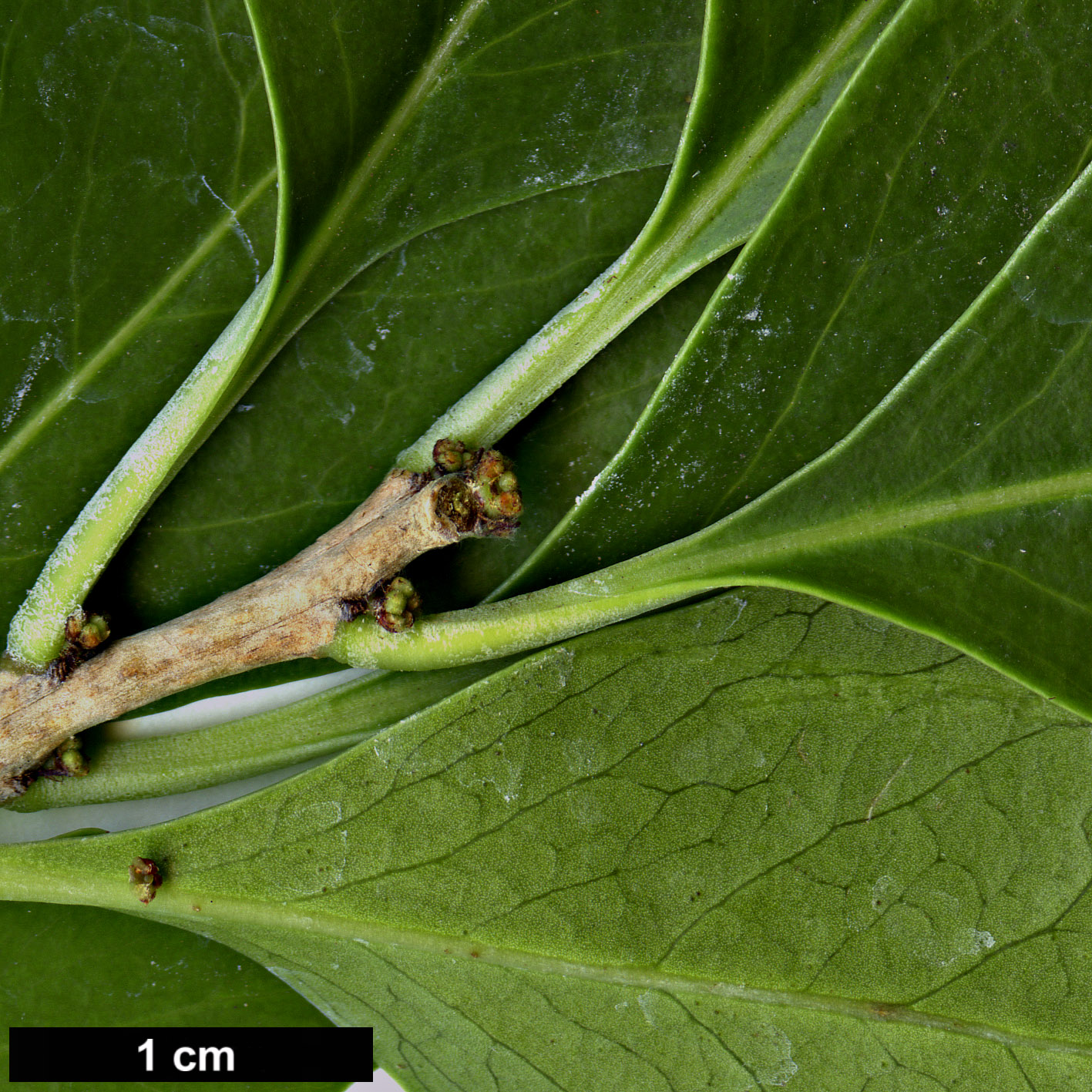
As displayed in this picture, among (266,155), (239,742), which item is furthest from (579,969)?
(266,155)

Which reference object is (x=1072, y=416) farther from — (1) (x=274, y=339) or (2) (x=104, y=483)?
(2) (x=104, y=483)

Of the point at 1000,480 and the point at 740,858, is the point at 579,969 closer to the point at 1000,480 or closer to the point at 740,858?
the point at 740,858

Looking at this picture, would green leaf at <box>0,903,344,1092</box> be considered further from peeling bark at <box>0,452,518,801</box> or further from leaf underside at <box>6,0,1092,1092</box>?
peeling bark at <box>0,452,518,801</box>

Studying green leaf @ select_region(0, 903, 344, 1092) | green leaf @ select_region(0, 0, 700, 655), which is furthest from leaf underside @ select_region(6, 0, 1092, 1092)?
green leaf @ select_region(0, 903, 344, 1092)

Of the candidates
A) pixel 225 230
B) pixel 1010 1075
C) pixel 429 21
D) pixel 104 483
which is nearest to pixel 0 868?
pixel 104 483

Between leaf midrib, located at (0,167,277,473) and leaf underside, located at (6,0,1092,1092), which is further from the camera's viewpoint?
leaf midrib, located at (0,167,277,473)
